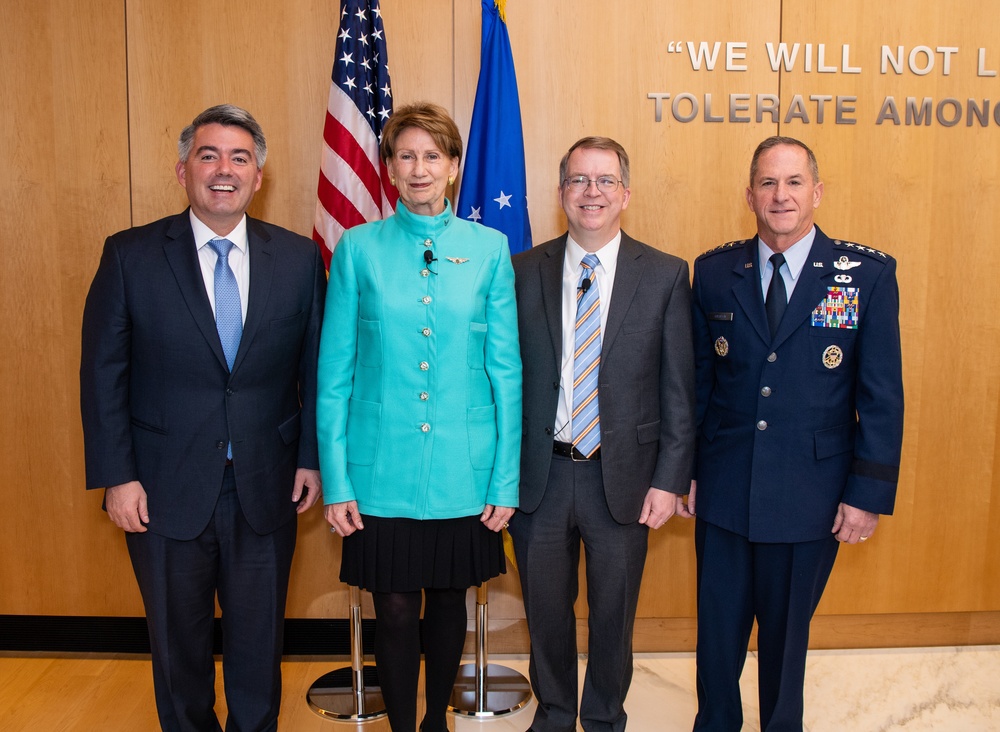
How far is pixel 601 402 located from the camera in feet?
7.74

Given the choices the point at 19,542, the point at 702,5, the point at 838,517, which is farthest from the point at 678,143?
the point at 19,542

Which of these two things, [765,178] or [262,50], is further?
[262,50]

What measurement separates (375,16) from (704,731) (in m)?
2.81

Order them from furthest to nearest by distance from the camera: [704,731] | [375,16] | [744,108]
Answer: [744,108], [375,16], [704,731]

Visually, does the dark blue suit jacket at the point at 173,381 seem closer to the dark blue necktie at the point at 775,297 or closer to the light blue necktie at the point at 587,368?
the light blue necktie at the point at 587,368

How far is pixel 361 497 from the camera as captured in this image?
224cm

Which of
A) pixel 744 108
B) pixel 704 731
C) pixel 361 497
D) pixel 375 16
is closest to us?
pixel 361 497

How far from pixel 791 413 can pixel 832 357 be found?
0.20 meters

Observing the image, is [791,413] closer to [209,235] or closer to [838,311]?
[838,311]

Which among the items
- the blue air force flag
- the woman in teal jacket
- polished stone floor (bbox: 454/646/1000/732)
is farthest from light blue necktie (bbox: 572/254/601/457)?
polished stone floor (bbox: 454/646/1000/732)

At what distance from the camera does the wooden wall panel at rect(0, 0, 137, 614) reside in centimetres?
319

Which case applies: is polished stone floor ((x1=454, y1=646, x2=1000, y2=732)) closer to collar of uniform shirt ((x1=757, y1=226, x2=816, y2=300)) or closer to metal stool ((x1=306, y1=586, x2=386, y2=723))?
metal stool ((x1=306, y1=586, x2=386, y2=723))

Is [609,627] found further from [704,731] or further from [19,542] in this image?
[19,542]

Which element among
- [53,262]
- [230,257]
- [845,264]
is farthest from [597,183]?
[53,262]
